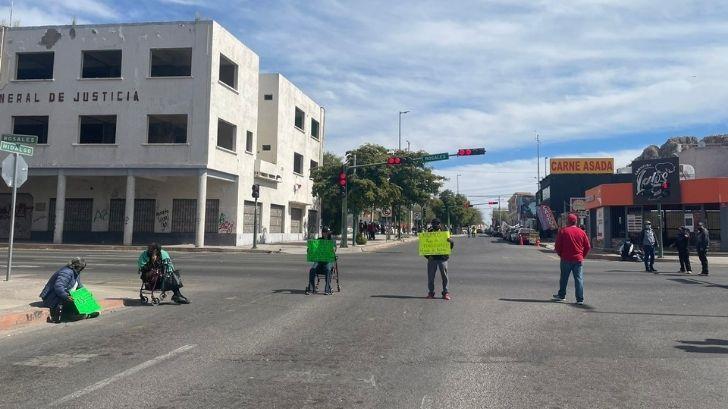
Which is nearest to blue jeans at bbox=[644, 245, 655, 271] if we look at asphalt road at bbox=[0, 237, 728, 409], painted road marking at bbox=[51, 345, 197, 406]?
asphalt road at bbox=[0, 237, 728, 409]

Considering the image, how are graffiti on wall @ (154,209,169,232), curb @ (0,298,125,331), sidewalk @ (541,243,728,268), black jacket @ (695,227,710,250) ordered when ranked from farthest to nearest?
graffiti on wall @ (154,209,169,232) → sidewalk @ (541,243,728,268) → black jacket @ (695,227,710,250) → curb @ (0,298,125,331)

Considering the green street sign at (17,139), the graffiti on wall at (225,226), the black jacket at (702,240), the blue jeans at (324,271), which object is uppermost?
the green street sign at (17,139)

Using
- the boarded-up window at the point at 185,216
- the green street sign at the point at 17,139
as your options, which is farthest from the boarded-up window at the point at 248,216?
the green street sign at the point at 17,139

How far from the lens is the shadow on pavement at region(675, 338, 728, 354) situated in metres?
7.03

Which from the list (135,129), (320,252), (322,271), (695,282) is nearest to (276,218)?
(135,129)

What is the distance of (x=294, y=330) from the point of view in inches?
327

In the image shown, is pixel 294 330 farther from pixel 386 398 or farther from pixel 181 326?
pixel 386 398

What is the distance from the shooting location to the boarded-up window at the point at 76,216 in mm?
34812

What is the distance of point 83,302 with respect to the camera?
30.7ft

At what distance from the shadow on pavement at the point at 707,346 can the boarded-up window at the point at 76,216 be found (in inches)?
1367

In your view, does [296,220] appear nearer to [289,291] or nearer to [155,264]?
[289,291]

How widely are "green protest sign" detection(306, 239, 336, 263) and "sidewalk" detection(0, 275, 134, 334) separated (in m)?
3.89

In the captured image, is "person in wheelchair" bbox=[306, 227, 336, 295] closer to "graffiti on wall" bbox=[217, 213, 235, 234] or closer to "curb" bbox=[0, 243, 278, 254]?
"curb" bbox=[0, 243, 278, 254]

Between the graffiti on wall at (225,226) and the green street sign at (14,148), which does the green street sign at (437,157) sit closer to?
the graffiti on wall at (225,226)
